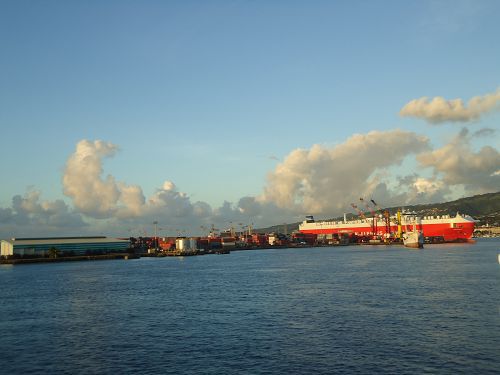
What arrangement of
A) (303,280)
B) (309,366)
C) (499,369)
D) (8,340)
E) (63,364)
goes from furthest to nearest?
(303,280) < (8,340) < (63,364) < (309,366) < (499,369)

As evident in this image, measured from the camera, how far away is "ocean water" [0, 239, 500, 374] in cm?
3141

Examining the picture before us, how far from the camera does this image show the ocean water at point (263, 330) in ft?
103

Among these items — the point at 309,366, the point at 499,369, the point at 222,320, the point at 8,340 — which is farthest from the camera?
the point at 222,320

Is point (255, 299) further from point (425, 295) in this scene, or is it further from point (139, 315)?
point (425, 295)

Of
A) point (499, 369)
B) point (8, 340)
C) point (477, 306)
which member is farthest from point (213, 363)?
point (477, 306)

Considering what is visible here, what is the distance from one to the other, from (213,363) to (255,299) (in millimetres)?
28824

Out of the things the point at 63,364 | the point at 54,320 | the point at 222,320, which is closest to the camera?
the point at 63,364

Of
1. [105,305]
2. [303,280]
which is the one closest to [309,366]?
[105,305]

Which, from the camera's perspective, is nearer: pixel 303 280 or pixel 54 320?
pixel 54 320

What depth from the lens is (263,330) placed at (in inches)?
1631

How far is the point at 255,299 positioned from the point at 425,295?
21476mm

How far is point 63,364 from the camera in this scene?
32906 mm

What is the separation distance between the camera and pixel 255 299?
60.5m

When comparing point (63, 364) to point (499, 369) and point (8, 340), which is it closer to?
point (8, 340)
